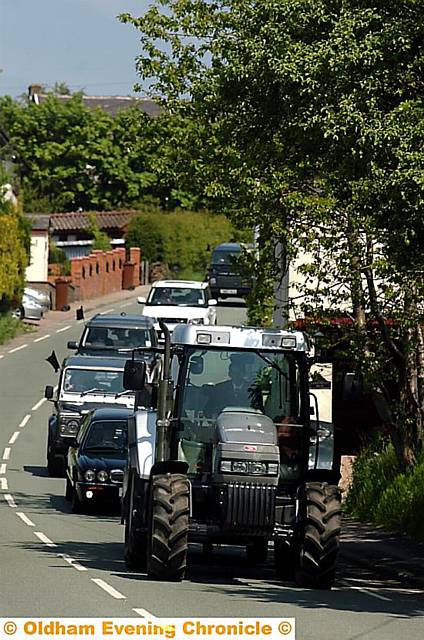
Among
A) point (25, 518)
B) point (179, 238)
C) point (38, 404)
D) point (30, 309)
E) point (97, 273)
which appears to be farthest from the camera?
point (179, 238)

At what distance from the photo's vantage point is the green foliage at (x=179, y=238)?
75375 millimetres

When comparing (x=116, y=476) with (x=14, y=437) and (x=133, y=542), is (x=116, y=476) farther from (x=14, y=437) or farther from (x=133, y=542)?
(x=14, y=437)

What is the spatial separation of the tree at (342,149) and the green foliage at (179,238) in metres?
52.9

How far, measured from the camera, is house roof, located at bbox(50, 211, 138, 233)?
77312mm

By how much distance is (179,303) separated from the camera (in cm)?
4406

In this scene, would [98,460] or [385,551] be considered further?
[98,460]

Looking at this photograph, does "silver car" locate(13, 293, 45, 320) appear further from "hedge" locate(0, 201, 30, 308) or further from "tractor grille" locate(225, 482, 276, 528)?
"tractor grille" locate(225, 482, 276, 528)

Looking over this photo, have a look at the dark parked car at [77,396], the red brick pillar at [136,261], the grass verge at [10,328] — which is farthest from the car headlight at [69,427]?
the red brick pillar at [136,261]

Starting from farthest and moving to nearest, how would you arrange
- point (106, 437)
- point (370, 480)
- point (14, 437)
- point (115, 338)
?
point (14, 437) → point (115, 338) → point (106, 437) → point (370, 480)

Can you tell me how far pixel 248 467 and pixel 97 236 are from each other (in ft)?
212

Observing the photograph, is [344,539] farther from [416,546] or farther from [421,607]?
[421,607]

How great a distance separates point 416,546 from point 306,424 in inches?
197

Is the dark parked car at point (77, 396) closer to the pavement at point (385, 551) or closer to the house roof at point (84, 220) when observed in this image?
the pavement at point (385, 551)

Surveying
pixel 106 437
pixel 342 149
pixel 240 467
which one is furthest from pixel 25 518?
pixel 342 149
